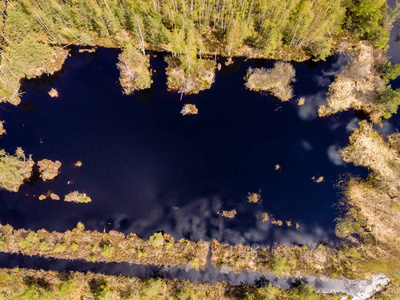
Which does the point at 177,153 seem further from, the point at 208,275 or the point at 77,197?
the point at 208,275

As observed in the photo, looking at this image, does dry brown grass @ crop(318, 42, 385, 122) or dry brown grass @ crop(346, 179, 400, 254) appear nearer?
dry brown grass @ crop(346, 179, 400, 254)

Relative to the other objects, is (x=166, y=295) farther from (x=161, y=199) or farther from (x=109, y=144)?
(x=109, y=144)

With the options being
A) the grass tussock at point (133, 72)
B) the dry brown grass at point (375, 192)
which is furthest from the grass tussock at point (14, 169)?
the dry brown grass at point (375, 192)

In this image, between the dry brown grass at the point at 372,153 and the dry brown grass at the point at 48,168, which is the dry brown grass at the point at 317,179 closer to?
the dry brown grass at the point at 372,153

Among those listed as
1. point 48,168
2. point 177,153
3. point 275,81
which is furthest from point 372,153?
point 48,168

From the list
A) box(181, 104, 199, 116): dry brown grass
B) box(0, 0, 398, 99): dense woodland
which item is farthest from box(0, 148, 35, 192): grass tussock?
box(181, 104, 199, 116): dry brown grass

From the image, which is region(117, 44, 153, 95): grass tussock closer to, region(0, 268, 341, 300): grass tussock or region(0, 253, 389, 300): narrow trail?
region(0, 253, 389, 300): narrow trail

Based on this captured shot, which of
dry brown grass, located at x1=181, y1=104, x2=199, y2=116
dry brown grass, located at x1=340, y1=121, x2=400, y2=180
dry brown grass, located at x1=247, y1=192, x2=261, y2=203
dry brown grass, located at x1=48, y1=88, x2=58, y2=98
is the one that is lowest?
dry brown grass, located at x1=247, y1=192, x2=261, y2=203
